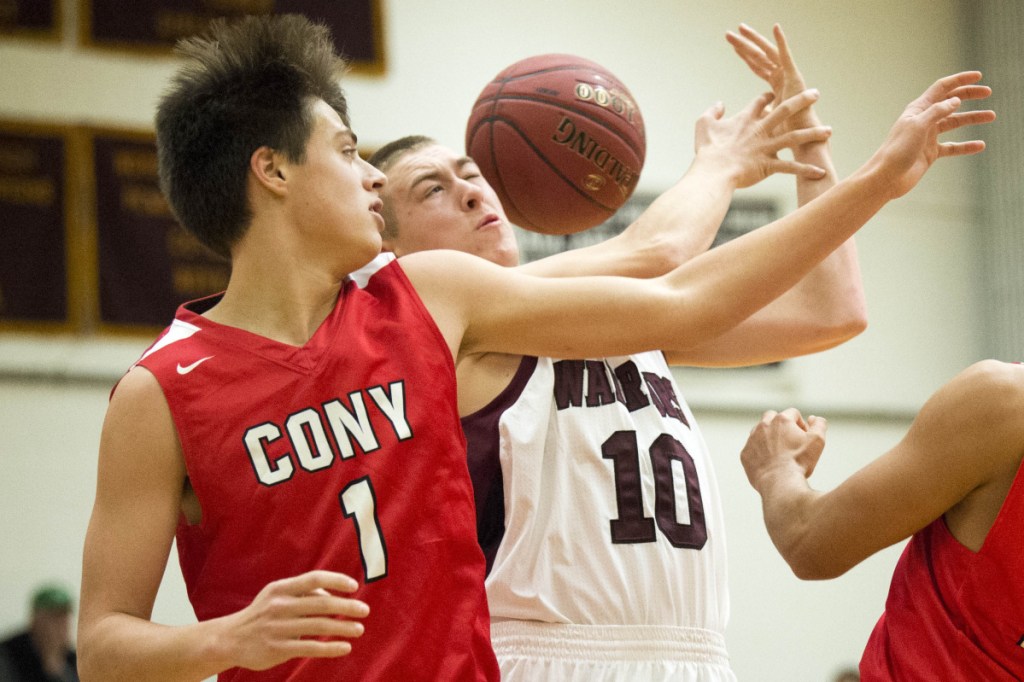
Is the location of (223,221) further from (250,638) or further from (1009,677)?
(1009,677)

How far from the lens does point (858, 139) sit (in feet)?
29.7

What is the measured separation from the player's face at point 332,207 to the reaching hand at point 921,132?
95 centimetres

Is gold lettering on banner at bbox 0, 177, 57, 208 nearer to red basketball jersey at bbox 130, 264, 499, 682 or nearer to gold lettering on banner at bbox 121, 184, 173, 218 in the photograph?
gold lettering on banner at bbox 121, 184, 173, 218

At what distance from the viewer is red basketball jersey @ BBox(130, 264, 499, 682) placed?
80.3 inches

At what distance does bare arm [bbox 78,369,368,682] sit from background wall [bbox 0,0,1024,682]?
5.21m

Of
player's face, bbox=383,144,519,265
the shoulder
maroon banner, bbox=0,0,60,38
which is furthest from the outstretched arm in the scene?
maroon banner, bbox=0,0,60,38

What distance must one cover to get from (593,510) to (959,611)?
2.36ft

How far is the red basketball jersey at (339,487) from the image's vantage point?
6.69ft

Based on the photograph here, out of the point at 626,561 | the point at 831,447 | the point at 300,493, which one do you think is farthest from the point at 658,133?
the point at 300,493

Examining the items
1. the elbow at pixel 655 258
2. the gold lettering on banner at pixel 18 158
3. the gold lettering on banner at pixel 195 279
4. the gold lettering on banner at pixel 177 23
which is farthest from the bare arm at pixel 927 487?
the gold lettering on banner at pixel 177 23

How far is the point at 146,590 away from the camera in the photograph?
6.71 feet

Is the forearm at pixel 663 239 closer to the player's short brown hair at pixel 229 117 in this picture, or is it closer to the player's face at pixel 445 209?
the player's face at pixel 445 209

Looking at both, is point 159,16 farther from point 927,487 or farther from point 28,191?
point 927,487

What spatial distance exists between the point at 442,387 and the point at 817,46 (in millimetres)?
7604
